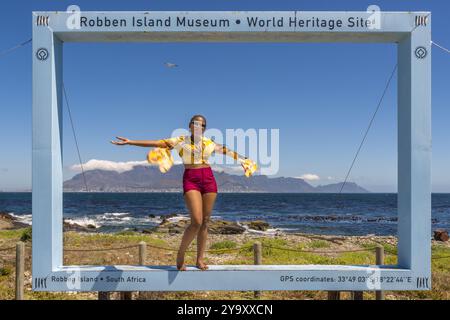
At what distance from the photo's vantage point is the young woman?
14.8 feet

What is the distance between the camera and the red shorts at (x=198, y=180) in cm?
455

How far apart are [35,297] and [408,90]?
7616 millimetres

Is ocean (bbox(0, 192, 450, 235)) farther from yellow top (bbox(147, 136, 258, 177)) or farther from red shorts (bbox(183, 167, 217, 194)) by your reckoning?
red shorts (bbox(183, 167, 217, 194))

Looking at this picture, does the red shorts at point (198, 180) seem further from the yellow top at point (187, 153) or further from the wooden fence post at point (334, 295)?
the wooden fence post at point (334, 295)

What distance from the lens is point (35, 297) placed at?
7.68 metres

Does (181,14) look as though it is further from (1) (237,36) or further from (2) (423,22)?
(2) (423,22)

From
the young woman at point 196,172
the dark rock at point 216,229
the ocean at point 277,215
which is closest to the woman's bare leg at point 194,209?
the young woman at point 196,172

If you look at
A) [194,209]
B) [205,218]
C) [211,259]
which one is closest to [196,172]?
[194,209]

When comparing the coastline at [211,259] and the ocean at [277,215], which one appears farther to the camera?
the ocean at [277,215]

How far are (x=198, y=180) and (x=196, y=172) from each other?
10cm

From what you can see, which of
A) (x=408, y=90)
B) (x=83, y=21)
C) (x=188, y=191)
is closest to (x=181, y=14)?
(x=83, y=21)

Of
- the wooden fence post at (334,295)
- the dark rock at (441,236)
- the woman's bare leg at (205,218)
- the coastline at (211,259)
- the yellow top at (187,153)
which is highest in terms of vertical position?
the yellow top at (187,153)

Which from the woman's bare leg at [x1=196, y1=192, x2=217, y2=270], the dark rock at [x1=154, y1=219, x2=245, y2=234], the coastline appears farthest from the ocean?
the woman's bare leg at [x1=196, y1=192, x2=217, y2=270]
